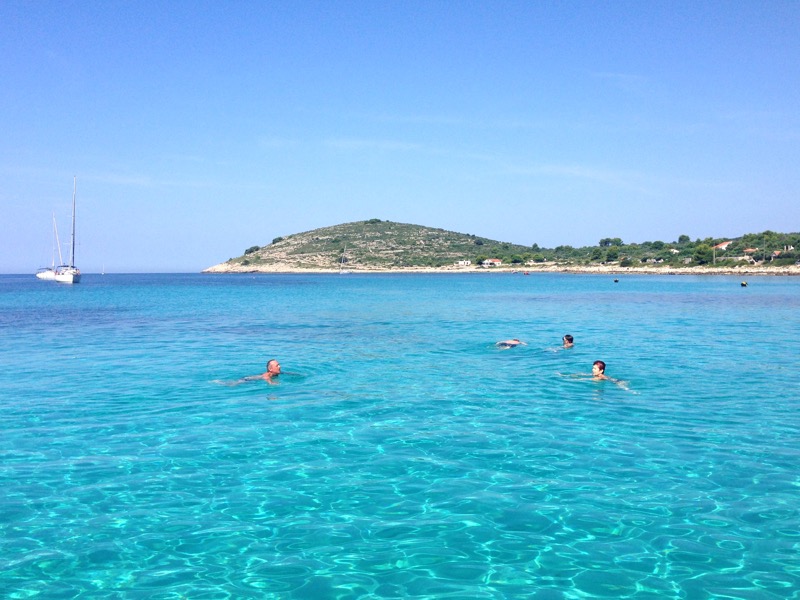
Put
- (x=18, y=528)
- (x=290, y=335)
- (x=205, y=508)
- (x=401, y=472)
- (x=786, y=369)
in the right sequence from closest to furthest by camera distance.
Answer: (x=18, y=528) → (x=205, y=508) → (x=401, y=472) → (x=786, y=369) → (x=290, y=335)

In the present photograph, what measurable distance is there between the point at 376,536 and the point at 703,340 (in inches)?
955

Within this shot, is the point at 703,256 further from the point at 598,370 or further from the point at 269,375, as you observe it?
the point at 269,375

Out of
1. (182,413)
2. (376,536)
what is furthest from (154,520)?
(182,413)

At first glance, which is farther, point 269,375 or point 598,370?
point 269,375

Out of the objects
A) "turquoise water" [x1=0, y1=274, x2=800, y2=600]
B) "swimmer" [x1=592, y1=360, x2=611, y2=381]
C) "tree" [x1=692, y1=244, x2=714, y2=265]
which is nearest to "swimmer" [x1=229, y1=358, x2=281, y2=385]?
Answer: "turquoise water" [x1=0, y1=274, x2=800, y2=600]

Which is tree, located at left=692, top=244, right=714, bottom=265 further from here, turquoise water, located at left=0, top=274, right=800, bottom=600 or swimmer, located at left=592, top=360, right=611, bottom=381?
swimmer, located at left=592, top=360, right=611, bottom=381

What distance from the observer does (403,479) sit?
10383 millimetres

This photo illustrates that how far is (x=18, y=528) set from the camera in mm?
8539

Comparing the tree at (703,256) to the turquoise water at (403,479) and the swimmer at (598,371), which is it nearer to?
the turquoise water at (403,479)

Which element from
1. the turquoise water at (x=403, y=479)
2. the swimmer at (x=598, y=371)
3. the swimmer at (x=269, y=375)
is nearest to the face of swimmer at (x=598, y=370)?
the swimmer at (x=598, y=371)

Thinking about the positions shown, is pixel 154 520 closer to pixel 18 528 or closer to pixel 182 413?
pixel 18 528

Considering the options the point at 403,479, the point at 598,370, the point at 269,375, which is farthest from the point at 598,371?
the point at 403,479

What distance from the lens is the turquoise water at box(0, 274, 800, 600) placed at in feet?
24.2

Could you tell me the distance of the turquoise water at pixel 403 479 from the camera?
7.39m
